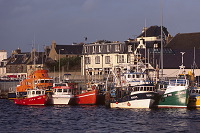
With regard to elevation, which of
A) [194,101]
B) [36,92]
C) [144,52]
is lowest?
[194,101]

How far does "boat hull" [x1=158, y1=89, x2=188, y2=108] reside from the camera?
73.6m

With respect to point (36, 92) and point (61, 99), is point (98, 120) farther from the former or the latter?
point (36, 92)

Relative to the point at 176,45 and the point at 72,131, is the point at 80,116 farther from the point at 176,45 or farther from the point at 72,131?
the point at 176,45

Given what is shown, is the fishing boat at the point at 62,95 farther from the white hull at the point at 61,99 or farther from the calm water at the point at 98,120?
the calm water at the point at 98,120

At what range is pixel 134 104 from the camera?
245ft

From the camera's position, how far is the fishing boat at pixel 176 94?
7326 centimetres

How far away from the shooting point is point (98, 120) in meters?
62.9

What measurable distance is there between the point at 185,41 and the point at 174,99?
62.1 metres

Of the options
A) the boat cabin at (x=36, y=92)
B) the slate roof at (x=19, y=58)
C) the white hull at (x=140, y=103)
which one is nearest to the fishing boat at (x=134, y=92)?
the white hull at (x=140, y=103)

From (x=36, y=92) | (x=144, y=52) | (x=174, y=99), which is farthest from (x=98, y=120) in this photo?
(x=144, y=52)

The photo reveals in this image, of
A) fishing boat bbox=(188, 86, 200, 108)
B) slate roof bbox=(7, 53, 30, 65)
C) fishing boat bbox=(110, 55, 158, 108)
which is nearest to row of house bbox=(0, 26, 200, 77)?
slate roof bbox=(7, 53, 30, 65)

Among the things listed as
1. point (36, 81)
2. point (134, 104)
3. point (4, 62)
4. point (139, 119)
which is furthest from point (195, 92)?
point (4, 62)

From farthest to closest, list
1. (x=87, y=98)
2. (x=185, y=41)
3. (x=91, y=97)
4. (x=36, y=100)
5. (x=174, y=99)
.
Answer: (x=185, y=41)
(x=87, y=98)
(x=36, y=100)
(x=91, y=97)
(x=174, y=99)

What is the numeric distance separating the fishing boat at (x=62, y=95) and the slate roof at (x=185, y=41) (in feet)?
171
